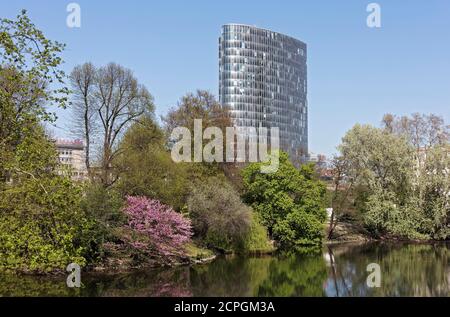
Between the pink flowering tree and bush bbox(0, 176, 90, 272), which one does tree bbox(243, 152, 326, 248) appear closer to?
the pink flowering tree

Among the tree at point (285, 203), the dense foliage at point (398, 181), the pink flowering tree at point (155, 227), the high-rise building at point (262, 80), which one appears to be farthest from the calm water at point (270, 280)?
the high-rise building at point (262, 80)

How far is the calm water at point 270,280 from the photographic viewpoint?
19.1 meters

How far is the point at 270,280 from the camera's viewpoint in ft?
73.9

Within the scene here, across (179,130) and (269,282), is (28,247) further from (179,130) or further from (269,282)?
(179,130)

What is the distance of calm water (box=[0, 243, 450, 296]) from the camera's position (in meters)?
19.1

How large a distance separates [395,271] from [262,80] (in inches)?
4204

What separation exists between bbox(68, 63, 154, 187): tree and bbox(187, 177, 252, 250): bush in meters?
6.08

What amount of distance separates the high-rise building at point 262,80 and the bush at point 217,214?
280 feet

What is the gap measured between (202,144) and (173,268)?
1250 centimetres

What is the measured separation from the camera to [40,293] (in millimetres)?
18062

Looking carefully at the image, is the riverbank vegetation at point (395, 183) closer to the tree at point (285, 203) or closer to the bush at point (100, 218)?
the tree at point (285, 203)

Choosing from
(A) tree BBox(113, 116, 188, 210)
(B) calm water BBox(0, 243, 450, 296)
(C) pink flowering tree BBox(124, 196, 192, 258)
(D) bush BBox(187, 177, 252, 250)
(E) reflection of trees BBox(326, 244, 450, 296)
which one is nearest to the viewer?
(B) calm water BBox(0, 243, 450, 296)

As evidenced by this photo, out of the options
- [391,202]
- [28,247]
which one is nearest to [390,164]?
[391,202]

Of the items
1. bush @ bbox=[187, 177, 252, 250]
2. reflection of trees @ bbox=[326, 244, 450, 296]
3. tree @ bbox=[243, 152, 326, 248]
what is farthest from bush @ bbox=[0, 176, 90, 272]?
tree @ bbox=[243, 152, 326, 248]
